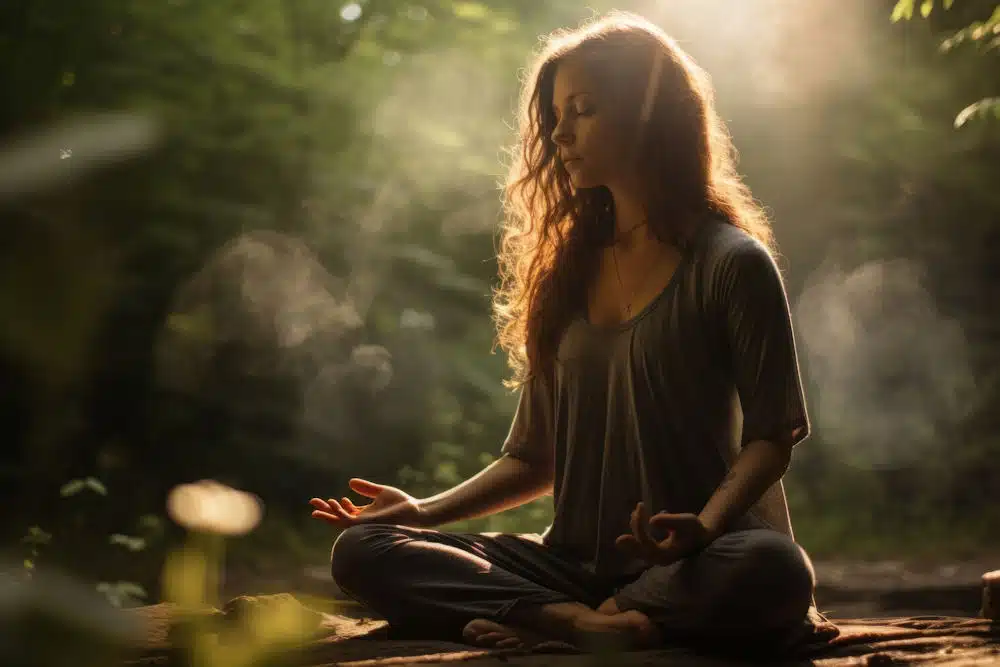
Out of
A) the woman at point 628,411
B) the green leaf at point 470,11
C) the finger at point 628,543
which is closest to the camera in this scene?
the finger at point 628,543

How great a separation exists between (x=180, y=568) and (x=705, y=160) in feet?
9.11

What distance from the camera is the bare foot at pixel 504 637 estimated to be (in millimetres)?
2686

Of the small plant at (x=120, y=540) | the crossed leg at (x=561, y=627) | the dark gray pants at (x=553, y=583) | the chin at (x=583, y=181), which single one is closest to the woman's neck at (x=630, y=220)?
the chin at (x=583, y=181)

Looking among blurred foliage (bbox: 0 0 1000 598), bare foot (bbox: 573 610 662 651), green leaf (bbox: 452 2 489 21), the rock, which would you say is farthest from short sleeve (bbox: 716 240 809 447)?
green leaf (bbox: 452 2 489 21)

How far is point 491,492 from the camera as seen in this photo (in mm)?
3285

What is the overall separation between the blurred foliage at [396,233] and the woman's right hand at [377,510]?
303 centimetres

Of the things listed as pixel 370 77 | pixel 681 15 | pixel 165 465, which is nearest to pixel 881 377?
pixel 681 15

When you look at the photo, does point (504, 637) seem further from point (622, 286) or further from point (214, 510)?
point (214, 510)

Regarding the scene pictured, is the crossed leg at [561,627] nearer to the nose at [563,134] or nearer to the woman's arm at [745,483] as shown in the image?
the woman's arm at [745,483]

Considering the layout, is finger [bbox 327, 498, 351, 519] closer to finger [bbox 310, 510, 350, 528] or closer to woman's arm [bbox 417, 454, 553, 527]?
finger [bbox 310, 510, 350, 528]

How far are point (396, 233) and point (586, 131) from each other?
5656 mm

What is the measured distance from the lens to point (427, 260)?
8398 millimetres

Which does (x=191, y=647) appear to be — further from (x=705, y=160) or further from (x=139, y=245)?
(x=139, y=245)

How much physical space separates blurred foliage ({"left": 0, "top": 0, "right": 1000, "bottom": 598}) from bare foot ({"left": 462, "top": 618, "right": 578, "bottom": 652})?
3615mm
